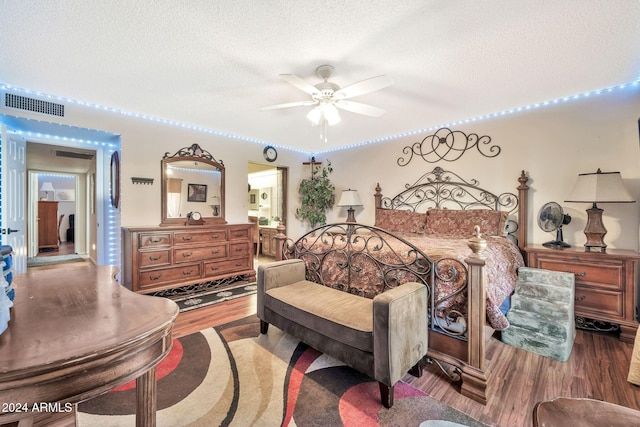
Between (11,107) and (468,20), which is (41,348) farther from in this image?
(11,107)

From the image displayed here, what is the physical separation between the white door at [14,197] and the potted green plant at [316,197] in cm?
401

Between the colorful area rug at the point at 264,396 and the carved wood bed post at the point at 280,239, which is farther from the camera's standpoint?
the carved wood bed post at the point at 280,239

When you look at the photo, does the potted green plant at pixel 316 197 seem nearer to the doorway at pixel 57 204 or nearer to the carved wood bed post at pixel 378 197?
the carved wood bed post at pixel 378 197

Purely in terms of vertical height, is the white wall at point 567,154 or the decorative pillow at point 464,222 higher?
the white wall at point 567,154

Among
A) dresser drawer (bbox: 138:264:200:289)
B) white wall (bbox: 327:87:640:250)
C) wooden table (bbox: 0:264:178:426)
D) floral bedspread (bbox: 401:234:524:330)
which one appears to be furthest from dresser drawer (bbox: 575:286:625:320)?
dresser drawer (bbox: 138:264:200:289)

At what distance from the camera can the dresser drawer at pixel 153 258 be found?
11.2ft

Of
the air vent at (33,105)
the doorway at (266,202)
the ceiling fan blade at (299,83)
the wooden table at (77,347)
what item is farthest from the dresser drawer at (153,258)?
the ceiling fan blade at (299,83)

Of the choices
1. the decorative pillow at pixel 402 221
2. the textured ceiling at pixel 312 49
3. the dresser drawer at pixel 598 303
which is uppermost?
the textured ceiling at pixel 312 49

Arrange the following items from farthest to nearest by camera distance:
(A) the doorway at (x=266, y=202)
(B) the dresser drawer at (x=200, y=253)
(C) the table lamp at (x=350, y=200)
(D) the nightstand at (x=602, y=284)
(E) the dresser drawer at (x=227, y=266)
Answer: (A) the doorway at (x=266, y=202), (C) the table lamp at (x=350, y=200), (E) the dresser drawer at (x=227, y=266), (B) the dresser drawer at (x=200, y=253), (D) the nightstand at (x=602, y=284)

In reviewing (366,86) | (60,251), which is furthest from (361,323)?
(60,251)

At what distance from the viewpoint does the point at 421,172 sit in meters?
4.34

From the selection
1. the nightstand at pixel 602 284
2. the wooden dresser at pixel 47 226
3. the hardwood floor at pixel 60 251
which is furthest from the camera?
the wooden dresser at pixel 47 226

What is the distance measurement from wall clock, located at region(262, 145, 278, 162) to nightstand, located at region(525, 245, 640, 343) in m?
4.38

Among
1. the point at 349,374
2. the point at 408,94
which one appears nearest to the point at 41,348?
the point at 349,374
